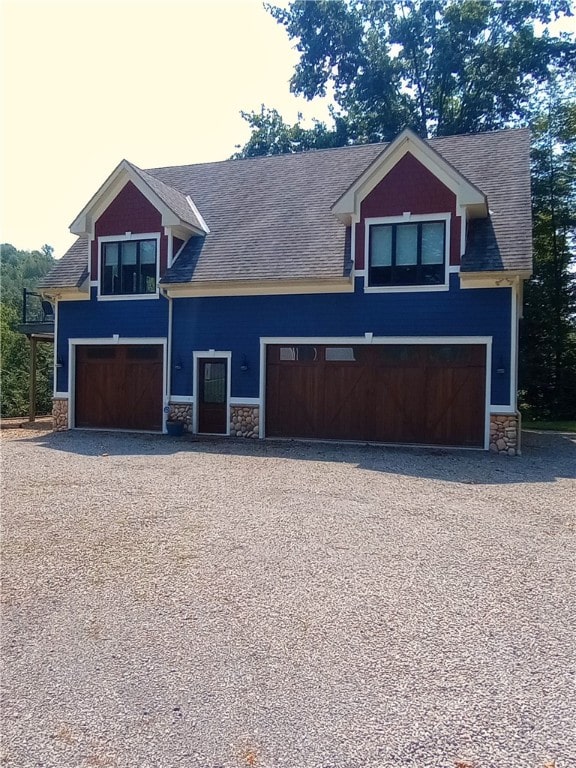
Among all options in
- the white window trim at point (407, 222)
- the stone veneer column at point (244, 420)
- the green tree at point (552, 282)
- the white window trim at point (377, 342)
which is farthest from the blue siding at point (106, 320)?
the green tree at point (552, 282)

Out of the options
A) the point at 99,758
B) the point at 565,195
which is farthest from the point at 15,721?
the point at 565,195

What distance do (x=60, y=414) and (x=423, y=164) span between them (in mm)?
11863

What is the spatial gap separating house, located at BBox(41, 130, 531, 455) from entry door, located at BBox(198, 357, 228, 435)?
37 mm

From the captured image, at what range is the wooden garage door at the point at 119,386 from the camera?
1611 centimetres

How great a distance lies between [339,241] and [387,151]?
2372 millimetres

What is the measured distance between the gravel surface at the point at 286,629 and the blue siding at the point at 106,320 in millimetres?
8275

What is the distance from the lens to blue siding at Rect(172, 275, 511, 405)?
1299 centimetres

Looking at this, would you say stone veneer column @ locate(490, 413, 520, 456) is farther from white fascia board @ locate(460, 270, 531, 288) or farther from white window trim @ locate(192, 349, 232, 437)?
white window trim @ locate(192, 349, 232, 437)

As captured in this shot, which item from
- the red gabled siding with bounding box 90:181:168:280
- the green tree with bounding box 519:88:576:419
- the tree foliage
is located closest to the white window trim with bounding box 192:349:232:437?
the red gabled siding with bounding box 90:181:168:280

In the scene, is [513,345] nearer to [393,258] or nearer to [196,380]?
[393,258]

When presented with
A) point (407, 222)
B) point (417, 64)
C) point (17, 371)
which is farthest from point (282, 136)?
point (407, 222)

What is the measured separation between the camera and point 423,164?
13688 millimetres

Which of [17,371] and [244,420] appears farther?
[17,371]

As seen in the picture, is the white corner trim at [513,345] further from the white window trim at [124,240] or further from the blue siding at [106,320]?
the white window trim at [124,240]
